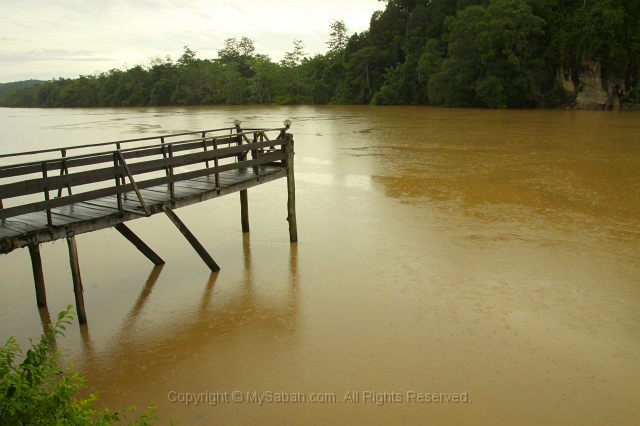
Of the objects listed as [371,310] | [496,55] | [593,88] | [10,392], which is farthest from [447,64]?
[10,392]

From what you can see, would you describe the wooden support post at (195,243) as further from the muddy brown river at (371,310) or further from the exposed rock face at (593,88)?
the exposed rock face at (593,88)

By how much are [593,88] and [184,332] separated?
40.7 meters

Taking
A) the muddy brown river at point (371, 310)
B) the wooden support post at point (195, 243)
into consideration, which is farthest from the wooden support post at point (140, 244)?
the wooden support post at point (195, 243)

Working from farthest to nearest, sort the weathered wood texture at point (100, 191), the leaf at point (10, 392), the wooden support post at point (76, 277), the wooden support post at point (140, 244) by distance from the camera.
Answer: the wooden support post at point (140, 244) → the wooden support post at point (76, 277) → the weathered wood texture at point (100, 191) → the leaf at point (10, 392)

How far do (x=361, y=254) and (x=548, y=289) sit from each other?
2.77 m

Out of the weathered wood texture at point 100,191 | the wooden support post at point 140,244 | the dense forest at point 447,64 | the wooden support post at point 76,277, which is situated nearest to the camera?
the weathered wood texture at point 100,191

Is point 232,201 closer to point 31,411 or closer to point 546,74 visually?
point 31,411

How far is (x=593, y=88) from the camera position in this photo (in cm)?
3897

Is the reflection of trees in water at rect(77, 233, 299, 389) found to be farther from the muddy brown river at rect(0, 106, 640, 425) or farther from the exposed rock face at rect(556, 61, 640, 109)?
the exposed rock face at rect(556, 61, 640, 109)

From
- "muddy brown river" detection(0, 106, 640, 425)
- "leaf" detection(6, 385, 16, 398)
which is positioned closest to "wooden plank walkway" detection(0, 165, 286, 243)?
"muddy brown river" detection(0, 106, 640, 425)

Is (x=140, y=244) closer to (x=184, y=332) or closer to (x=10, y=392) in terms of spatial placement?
(x=184, y=332)

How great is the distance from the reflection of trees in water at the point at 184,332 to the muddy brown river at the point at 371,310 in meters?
0.02

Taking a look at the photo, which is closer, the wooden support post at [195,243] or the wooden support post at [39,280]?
the wooden support post at [39,280]

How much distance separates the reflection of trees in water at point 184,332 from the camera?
17.6 ft
